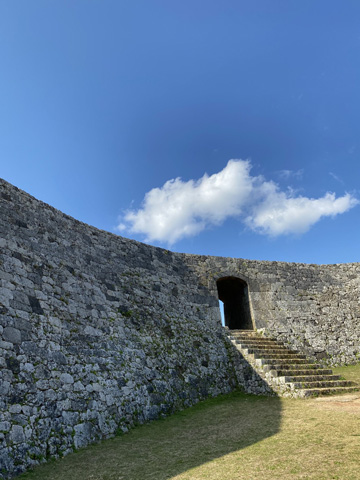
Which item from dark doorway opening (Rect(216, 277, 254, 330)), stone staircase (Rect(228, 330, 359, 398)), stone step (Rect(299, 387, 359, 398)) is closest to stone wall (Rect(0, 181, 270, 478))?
stone staircase (Rect(228, 330, 359, 398))

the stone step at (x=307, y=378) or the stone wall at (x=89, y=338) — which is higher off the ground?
the stone wall at (x=89, y=338)

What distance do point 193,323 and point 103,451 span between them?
564 centimetres

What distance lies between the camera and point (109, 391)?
692 centimetres

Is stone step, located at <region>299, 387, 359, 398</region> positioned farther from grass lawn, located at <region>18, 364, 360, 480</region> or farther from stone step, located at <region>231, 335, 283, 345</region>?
stone step, located at <region>231, 335, 283, 345</region>

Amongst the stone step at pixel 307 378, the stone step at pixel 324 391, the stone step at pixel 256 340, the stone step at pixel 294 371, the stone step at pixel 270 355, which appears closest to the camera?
the stone step at pixel 324 391

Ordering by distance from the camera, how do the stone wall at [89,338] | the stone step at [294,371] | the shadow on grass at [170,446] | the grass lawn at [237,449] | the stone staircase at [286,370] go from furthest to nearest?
the stone step at [294,371]
the stone staircase at [286,370]
the stone wall at [89,338]
the shadow on grass at [170,446]
the grass lawn at [237,449]

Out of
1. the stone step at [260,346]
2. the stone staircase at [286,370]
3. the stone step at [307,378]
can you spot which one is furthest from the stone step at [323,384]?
the stone step at [260,346]

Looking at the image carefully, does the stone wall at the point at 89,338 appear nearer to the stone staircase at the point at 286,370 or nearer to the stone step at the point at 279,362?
the stone staircase at the point at 286,370

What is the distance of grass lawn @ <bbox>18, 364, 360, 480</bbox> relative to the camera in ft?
Answer: 13.1

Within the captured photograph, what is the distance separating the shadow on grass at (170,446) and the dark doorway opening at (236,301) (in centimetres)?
538

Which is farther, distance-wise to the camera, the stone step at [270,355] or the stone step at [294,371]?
the stone step at [270,355]

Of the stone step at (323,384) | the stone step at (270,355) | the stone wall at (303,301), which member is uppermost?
the stone wall at (303,301)

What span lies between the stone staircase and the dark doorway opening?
150 cm

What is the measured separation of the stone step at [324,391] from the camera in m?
8.08
